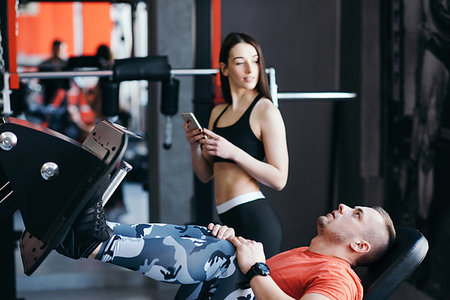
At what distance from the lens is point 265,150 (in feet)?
6.98

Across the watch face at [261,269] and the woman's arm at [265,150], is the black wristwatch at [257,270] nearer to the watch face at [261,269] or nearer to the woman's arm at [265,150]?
the watch face at [261,269]

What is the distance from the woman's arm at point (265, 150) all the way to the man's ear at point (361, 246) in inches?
20.4

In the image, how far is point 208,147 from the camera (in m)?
2.11

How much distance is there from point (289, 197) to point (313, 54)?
97cm

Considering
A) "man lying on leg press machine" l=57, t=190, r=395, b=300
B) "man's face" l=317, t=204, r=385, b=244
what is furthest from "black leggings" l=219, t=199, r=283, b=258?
"man's face" l=317, t=204, r=385, b=244

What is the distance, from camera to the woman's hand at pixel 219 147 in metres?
2.08

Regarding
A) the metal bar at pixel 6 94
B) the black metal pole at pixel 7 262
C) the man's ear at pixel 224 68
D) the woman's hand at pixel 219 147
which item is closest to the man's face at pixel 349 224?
the woman's hand at pixel 219 147

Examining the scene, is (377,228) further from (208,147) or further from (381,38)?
(381,38)

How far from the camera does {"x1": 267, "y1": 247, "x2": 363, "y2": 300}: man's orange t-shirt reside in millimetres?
1495

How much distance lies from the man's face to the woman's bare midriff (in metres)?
0.48

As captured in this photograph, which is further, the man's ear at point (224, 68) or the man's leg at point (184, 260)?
the man's ear at point (224, 68)

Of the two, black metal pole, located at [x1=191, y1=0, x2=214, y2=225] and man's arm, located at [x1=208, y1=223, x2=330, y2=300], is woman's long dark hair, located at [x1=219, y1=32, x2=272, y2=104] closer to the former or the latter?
black metal pole, located at [x1=191, y1=0, x2=214, y2=225]

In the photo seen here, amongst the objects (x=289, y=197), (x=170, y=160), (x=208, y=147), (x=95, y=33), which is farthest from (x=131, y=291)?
(x=95, y=33)

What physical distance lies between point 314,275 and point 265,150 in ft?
2.14
